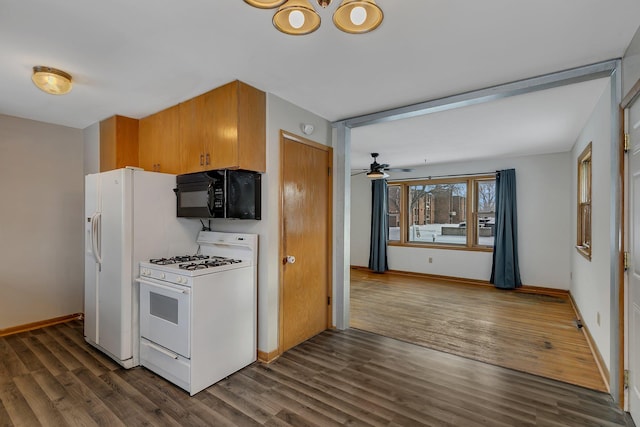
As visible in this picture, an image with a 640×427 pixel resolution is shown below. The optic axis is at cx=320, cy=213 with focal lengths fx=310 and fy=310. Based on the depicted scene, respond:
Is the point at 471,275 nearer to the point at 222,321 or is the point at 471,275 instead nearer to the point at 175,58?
the point at 222,321

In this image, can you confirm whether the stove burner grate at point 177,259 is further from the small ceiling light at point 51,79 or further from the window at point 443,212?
the window at point 443,212

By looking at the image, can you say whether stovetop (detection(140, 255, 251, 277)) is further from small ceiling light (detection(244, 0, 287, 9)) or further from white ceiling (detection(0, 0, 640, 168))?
small ceiling light (detection(244, 0, 287, 9))

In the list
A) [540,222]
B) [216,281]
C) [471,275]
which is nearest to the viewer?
[216,281]

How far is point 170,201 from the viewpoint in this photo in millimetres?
3016

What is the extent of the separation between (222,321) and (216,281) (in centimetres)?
34

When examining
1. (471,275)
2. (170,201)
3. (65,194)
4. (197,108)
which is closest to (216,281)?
(170,201)

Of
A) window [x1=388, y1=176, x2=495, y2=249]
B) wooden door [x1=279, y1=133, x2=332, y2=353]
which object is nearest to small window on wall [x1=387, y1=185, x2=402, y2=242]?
window [x1=388, y1=176, x2=495, y2=249]

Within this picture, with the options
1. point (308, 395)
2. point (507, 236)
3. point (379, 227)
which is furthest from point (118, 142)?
point (507, 236)

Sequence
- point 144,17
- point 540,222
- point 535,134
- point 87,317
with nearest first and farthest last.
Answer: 1. point 144,17
2. point 87,317
3. point 535,134
4. point 540,222

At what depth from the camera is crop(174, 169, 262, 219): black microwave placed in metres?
2.60

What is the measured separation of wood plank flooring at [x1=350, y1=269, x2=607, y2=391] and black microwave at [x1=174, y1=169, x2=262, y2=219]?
2.06 meters

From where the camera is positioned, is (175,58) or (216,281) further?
(216,281)

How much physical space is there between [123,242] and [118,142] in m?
1.41

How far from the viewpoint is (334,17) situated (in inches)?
59.3
